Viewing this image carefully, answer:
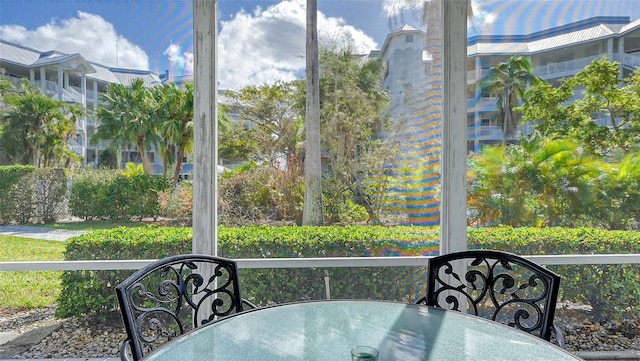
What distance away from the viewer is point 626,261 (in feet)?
8.49

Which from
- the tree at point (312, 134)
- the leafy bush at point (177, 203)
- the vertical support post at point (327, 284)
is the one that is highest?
the tree at point (312, 134)

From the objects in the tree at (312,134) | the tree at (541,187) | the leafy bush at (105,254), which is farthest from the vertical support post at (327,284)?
the tree at (541,187)

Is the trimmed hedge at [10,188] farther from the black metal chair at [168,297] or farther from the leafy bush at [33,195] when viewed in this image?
the black metal chair at [168,297]

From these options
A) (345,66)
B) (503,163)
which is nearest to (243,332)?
(345,66)

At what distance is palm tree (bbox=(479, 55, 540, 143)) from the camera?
2.58 metres

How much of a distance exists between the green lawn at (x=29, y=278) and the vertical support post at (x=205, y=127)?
40.4 inches

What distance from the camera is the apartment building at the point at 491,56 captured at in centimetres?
256

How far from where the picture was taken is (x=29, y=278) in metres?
2.50

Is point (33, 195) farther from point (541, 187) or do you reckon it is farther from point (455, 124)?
point (541, 187)

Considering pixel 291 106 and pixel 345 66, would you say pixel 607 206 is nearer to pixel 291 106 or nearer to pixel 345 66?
pixel 345 66

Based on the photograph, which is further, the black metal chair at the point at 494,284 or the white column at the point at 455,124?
the white column at the point at 455,124

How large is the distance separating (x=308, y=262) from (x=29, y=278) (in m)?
1.81

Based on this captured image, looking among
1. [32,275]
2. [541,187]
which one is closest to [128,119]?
[32,275]

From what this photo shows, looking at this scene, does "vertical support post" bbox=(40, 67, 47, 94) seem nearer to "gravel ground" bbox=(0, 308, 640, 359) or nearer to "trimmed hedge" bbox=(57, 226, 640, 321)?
"trimmed hedge" bbox=(57, 226, 640, 321)
